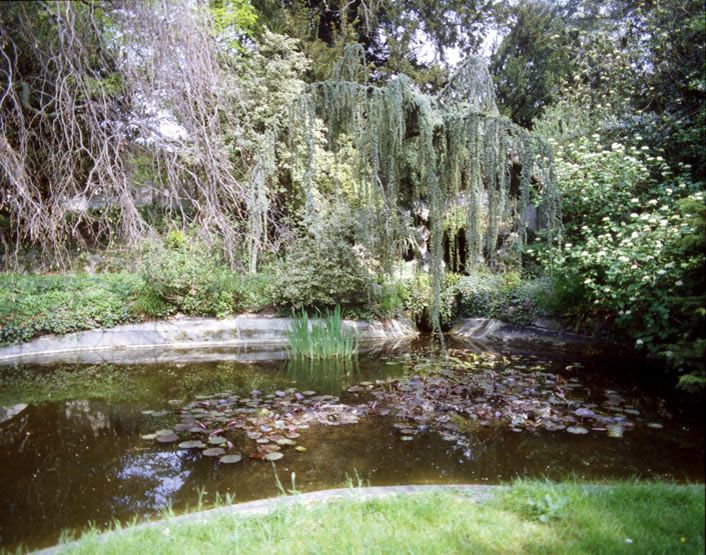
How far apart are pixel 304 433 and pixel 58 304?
550 cm

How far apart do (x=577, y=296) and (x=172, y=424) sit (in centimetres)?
599

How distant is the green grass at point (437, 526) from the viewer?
73.4 inches

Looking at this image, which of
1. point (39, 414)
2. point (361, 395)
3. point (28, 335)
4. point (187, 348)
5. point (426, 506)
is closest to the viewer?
point (426, 506)

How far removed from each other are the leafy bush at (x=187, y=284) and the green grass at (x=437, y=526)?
19.3 ft

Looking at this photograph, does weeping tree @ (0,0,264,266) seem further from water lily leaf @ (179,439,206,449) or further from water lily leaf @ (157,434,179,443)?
water lily leaf @ (179,439,206,449)

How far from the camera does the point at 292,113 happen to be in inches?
191

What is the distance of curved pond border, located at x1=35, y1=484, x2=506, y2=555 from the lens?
7.75 ft

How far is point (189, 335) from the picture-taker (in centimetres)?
803

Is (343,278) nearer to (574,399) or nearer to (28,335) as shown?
(574,399)

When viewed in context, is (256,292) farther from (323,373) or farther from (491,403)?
(491,403)

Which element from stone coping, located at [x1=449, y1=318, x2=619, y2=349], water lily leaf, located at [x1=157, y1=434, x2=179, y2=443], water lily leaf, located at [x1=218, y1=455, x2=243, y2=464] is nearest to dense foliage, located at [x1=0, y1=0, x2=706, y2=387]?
stone coping, located at [x1=449, y1=318, x2=619, y2=349]

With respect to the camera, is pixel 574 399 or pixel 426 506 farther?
pixel 574 399

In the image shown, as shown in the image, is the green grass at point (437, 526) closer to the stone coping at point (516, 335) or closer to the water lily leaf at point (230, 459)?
the water lily leaf at point (230, 459)

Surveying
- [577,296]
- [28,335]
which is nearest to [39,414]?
[28,335]
